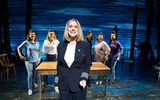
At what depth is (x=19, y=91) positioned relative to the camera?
6453mm

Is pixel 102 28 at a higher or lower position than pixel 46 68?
higher

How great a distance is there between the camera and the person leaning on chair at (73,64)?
120 inches

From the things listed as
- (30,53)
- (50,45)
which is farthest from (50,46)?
(30,53)

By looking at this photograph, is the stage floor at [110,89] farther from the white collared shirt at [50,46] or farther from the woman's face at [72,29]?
the woman's face at [72,29]

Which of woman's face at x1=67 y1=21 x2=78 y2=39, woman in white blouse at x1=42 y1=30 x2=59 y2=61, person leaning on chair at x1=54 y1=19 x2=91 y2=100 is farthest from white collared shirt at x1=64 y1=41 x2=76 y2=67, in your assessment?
woman in white blouse at x1=42 y1=30 x2=59 y2=61

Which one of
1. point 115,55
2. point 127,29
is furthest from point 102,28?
point 115,55

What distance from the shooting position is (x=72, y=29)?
3.04 meters

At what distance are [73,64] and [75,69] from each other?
75 mm

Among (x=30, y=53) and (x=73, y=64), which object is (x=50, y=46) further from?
(x=73, y=64)

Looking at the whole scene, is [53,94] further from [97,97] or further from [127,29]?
[127,29]

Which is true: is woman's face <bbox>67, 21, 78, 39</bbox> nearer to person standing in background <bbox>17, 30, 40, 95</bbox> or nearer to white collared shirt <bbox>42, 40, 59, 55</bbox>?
person standing in background <bbox>17, 30, 40, 95</bbox>

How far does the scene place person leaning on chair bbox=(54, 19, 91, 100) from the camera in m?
3.05

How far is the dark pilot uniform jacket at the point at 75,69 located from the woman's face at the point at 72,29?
0.47 feet

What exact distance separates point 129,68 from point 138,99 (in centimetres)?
456
